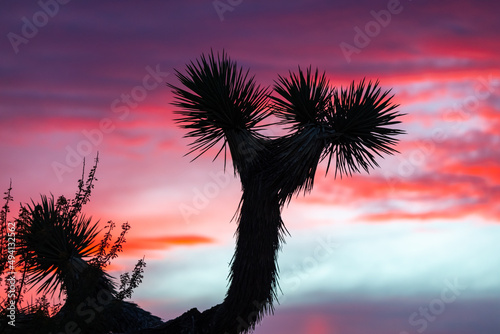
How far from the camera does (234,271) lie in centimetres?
1285

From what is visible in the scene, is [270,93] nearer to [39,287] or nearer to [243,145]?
[243,145]

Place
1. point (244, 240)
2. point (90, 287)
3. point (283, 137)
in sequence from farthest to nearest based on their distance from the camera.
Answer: point (283, 137), point (244, 240), point (90, 287)

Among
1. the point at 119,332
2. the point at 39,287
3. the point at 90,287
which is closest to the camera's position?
the point at 90,287

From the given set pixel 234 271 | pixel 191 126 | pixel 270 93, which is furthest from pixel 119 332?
pixel 270 93

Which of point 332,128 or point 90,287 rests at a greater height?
point 332,128

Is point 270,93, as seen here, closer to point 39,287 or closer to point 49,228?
point 49,228

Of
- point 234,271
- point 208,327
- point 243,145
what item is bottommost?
point 208,327

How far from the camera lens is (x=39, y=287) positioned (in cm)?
Result: 1627

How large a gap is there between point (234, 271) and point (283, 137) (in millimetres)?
2913

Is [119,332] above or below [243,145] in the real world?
below

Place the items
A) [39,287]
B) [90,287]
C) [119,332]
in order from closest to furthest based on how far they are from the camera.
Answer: [90,287] → [119,332] → [39,287]

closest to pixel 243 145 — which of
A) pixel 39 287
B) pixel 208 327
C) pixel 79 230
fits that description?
pixel 208 327

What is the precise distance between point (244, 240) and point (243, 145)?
1943mm

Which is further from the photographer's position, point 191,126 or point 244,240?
point 191,126
